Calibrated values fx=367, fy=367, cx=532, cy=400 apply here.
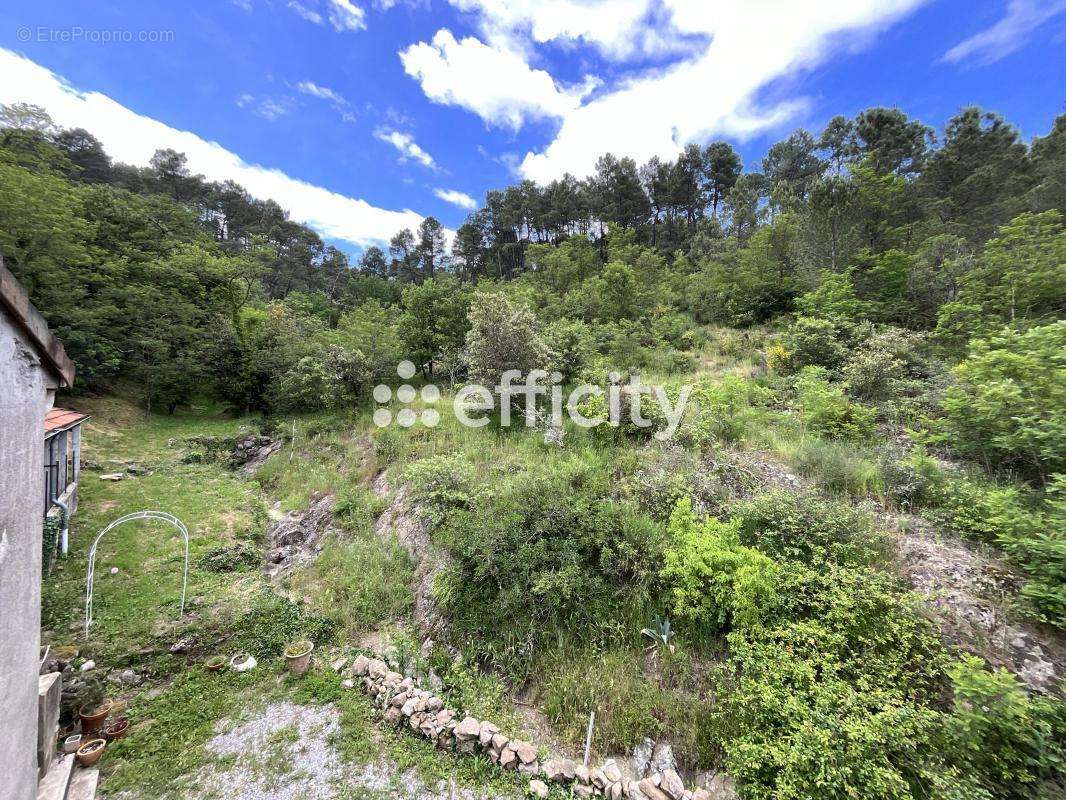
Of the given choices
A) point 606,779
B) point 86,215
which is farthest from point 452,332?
point 86,215

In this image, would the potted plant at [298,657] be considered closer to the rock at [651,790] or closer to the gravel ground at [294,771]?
the gravel ground at [294,771]

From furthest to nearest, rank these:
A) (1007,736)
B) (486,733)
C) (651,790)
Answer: (486,733) < (651,790) < (1007,736)

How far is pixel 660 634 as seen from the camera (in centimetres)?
390

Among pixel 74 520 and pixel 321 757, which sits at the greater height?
pixel 74 520

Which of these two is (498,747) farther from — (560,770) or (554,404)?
(554,404)

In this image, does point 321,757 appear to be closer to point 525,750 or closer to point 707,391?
point 525,750

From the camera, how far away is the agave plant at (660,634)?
3.80 meters

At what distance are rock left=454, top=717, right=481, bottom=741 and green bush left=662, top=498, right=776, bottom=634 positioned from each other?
2.21 metres

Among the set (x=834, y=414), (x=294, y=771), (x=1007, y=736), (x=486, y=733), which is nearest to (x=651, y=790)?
(x=486, y=733)

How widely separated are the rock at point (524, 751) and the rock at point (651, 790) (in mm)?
933

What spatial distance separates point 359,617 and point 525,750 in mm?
2964

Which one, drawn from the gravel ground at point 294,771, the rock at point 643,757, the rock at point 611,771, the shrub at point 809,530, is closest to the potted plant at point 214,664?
the gravel ground at point 294,771

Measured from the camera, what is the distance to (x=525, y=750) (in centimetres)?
330

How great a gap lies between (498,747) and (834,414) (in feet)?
23.4
